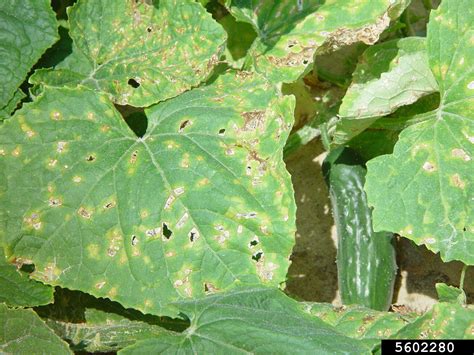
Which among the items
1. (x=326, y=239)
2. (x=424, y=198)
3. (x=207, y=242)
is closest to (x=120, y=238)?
(x=207, y=242)

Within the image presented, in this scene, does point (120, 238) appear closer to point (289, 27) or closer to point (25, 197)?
point (25, 197)

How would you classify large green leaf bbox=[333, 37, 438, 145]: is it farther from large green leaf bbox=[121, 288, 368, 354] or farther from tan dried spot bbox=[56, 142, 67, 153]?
tan dried spot bbox=[56, 142, 67, 153]

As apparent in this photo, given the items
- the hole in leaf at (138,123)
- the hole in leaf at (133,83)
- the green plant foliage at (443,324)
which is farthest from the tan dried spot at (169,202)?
the green plant foliage at (443,324)

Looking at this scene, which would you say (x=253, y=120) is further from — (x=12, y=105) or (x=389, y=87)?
(x=12, y=105)

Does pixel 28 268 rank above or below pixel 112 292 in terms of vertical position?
above

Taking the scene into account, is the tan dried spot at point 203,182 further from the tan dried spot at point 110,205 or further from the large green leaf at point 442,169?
the large green leaf at point 442,169

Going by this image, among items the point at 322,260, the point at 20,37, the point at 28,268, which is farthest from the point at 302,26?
the point at 28,268

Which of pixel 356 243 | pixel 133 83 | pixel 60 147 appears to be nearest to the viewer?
pixel 60 147

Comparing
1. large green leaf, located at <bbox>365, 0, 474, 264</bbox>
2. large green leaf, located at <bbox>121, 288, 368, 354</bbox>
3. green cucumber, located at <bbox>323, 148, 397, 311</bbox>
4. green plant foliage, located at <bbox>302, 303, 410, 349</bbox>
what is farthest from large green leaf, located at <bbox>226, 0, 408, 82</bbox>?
large green leaf, located at <bbox>121, 288, 368, 354</bbox>
